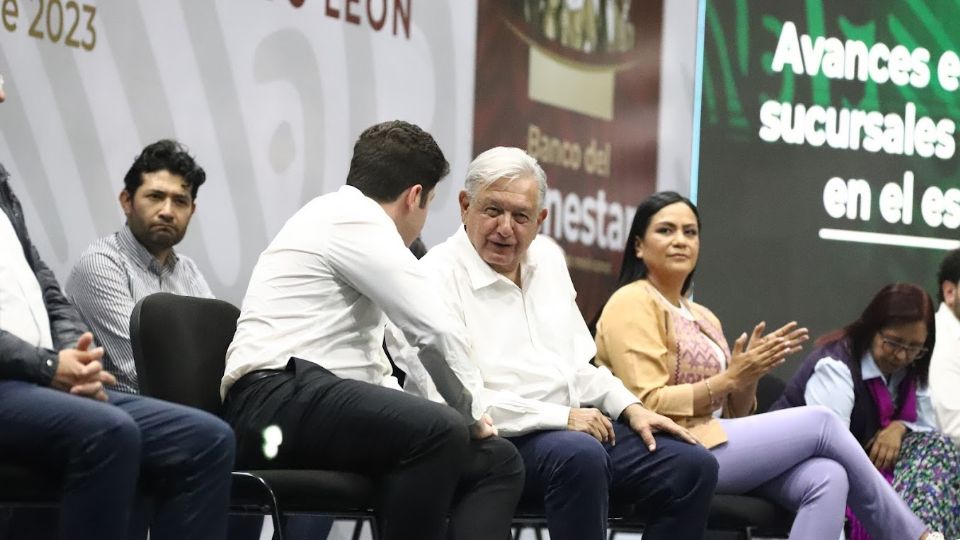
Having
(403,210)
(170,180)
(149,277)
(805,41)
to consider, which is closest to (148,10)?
(170,180)

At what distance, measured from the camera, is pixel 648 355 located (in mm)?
3656

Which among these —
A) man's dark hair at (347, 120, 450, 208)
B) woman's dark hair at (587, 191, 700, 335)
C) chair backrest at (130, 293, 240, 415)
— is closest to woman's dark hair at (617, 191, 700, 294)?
A: woman's dark hair at (587, 191, 700, 335)

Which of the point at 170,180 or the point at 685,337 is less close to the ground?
the point at 170,180

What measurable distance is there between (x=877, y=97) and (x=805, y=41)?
1.36 ft

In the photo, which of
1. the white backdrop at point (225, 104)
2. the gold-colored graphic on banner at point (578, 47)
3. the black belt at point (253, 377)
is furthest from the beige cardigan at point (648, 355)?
the gold-colored graphic on banner at point (578, 47)

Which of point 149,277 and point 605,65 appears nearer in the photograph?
point 149,277

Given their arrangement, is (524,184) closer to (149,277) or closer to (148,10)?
(149,277)

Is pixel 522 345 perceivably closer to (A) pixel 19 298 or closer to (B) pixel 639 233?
(B) pixel 639 233

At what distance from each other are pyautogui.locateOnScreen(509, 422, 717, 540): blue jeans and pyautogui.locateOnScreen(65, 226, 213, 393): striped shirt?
117 cm

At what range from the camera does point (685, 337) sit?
3764 mm

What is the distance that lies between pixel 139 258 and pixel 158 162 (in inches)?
11.5

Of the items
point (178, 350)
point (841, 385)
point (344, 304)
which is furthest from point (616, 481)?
point (841, 385)

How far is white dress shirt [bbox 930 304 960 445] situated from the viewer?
434 cm

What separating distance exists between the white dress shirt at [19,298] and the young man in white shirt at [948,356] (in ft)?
8.93
